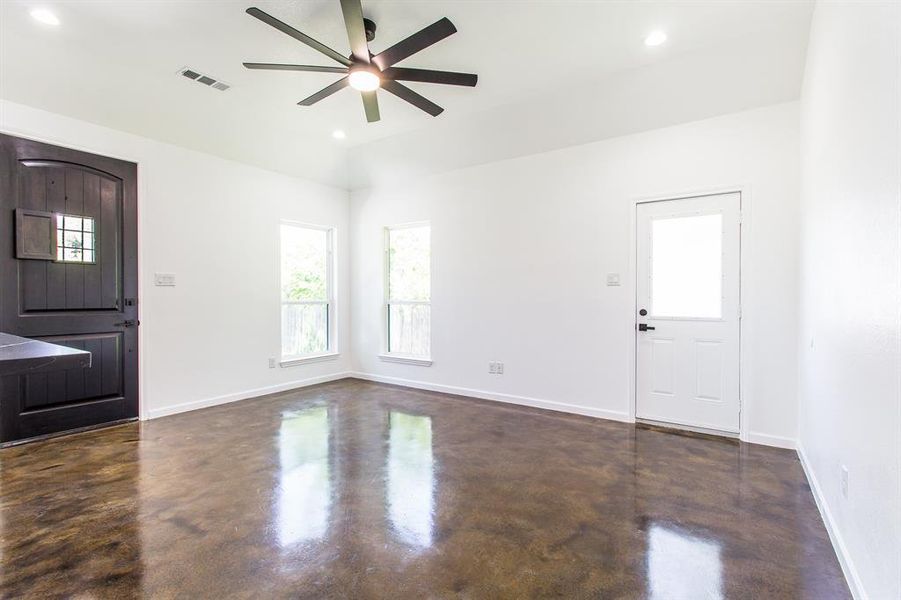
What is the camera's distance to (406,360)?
573 centimetres

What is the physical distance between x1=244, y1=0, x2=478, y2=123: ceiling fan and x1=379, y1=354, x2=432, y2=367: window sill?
10.6ft

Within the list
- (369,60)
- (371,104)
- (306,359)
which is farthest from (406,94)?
(306,359)

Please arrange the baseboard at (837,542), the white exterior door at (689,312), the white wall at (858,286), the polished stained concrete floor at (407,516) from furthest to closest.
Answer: the white exterior door at (689,312), the polished stained concrete floor at (407,516), the baseboard at (837,542), the white wall at (858,286)

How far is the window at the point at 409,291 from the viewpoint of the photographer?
18.7ft

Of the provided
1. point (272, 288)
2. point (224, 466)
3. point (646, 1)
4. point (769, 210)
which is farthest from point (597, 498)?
point (272, 288)

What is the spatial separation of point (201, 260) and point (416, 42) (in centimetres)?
349

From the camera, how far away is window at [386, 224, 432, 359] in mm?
5715

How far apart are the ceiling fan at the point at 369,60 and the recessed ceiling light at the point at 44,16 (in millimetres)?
1406

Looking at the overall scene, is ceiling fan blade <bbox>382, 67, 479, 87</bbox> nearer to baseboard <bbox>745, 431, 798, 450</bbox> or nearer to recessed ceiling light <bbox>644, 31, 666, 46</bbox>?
recessed ceiling light <bbox>644, 31, 666, 46</bbox>

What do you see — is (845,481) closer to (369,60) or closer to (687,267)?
(687,267)

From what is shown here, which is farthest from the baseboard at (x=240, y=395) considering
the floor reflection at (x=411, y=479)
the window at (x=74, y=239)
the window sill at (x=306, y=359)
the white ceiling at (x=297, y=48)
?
the white ceiling at (x=297, y=48)

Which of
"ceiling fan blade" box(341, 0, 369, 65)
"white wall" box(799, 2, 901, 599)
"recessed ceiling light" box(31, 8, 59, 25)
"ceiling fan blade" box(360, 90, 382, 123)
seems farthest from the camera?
"ceiling fan blade" box(360, 90, 382, 123)

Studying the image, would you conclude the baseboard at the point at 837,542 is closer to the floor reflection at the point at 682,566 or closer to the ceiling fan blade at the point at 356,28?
the floor reflection at the point at 682,566

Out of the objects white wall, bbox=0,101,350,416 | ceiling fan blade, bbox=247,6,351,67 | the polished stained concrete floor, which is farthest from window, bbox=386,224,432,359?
ceiling fan blade, bbox=247,6,351,67
